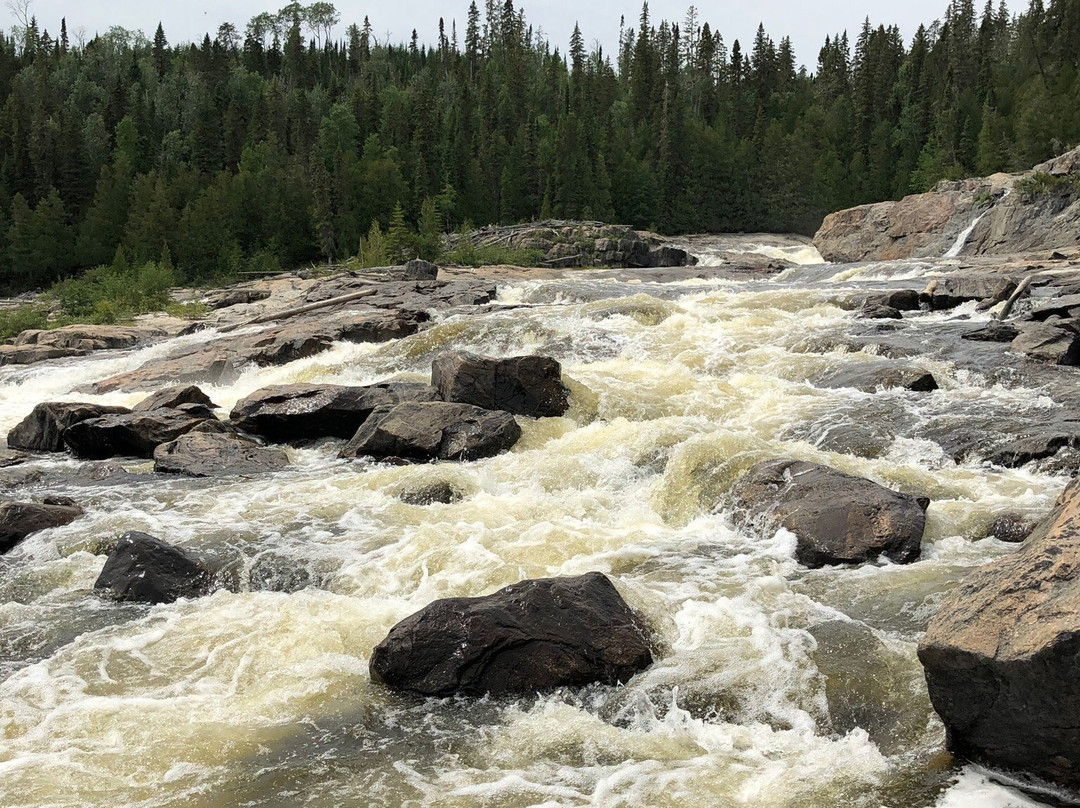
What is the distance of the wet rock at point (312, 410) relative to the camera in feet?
50.3

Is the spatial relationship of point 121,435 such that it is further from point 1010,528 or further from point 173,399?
point 1010,528

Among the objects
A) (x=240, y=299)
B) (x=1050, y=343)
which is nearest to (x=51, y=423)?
(x=1050, y=343)

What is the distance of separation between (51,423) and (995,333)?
1702cm

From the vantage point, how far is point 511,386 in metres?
15.4

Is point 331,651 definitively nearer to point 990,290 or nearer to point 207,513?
point 207,513

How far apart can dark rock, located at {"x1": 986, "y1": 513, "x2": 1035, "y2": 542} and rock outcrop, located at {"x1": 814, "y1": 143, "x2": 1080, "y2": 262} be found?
87.6ft

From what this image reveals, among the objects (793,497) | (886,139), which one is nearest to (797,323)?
(793,497)

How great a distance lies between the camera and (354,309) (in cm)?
2541

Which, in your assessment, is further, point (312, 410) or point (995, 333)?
point (995, 333)

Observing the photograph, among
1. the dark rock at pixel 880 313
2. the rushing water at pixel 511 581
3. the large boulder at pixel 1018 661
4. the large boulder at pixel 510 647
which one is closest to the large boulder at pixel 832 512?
the rushing water at pixel 511 581

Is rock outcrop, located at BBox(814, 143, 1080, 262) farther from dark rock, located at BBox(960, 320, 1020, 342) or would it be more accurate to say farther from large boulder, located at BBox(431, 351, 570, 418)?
large boulder, located at BBox(431, 351, 570, 418)

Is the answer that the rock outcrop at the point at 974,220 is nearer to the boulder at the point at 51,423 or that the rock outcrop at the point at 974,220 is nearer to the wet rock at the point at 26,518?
the boulder at the point at 51,423

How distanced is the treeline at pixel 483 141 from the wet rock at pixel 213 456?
1146 inches

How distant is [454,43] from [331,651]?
391 ft
